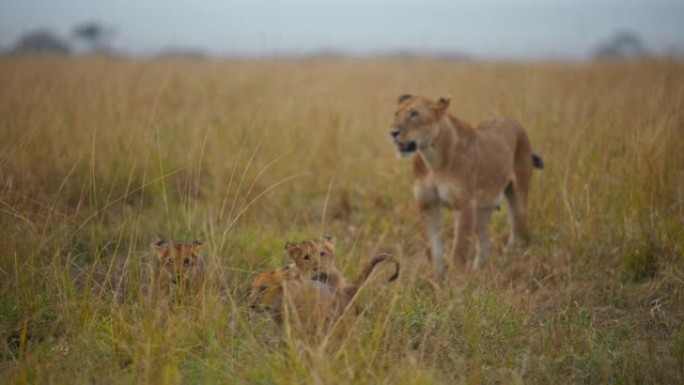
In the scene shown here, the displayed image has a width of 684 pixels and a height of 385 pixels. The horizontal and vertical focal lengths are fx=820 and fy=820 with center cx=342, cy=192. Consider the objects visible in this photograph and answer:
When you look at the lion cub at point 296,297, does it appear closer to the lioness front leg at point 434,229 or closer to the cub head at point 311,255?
the cub head at point 311,255

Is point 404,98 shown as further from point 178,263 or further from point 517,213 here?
point 178,263

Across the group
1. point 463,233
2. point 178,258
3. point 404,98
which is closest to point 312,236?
point 463,233

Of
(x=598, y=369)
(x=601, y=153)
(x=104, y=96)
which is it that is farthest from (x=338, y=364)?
(x=104, y=96)

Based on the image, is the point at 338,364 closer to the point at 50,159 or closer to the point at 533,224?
the point at 533,224

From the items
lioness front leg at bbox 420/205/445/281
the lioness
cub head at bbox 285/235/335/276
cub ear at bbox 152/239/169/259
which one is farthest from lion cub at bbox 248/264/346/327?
lioness front leg at bbox 420/205/445/281

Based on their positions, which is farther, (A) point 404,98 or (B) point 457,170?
(A) point 404,98

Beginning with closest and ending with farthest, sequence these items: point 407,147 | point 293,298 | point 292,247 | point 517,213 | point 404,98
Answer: point 293,298, point 292,247, point 407,147, point 404,98, point 517,213

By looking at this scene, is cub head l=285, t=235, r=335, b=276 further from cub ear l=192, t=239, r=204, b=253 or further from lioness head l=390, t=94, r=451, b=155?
lioness head l=390, t=94, r=451, b=155

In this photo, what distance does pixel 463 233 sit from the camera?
5.82 metres

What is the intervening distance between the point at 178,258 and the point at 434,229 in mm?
2273

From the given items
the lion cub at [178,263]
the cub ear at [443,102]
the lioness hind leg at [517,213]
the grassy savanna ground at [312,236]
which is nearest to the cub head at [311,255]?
the grassy savanna ground at [312,236]

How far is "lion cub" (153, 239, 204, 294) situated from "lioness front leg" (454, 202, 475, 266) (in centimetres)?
212

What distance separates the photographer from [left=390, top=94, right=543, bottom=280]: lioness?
582cm

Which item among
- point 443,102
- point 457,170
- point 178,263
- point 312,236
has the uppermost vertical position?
point 443,102
